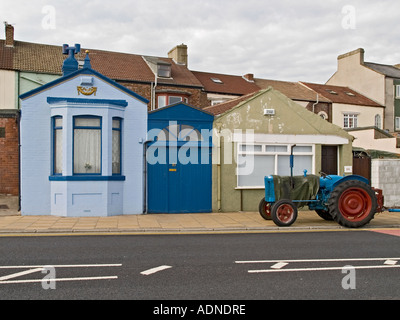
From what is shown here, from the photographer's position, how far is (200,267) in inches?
277

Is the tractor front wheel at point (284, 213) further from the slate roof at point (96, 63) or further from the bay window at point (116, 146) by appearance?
the slate roof at point (96, 63)

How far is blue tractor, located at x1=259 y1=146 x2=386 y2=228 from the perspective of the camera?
11641 millimetres

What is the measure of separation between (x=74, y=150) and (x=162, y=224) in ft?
13.5

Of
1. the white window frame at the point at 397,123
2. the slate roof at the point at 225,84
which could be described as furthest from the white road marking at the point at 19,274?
the white window frame at the point at 397,123

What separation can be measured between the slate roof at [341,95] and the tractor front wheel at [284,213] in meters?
29.2

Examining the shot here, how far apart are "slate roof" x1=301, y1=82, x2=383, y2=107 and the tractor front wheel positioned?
29.2 meters

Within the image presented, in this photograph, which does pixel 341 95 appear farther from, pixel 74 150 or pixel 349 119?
pixel 74 150

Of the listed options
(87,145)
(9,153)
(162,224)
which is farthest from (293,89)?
(162,224)

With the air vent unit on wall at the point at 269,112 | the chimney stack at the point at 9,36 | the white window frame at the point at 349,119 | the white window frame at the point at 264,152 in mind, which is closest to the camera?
the white window frame at the point at 264,152

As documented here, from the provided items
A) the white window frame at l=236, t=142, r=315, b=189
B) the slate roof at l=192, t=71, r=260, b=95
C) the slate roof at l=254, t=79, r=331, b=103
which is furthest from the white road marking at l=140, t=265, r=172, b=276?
the slate roof at l=254, t=79, r=331, b=103

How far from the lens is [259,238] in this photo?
397 inches

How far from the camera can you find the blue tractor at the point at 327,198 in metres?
11.6

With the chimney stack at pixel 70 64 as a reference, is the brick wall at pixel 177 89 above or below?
above
